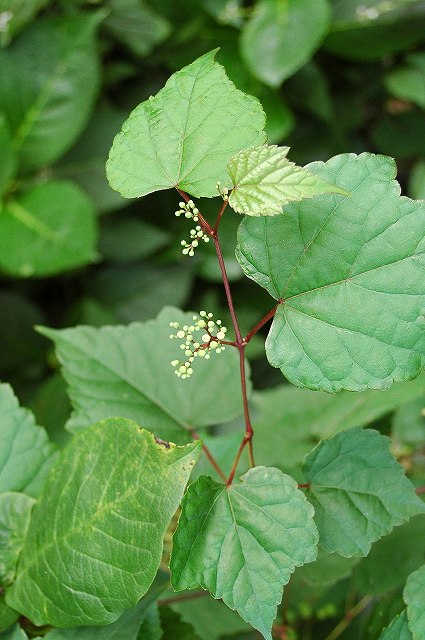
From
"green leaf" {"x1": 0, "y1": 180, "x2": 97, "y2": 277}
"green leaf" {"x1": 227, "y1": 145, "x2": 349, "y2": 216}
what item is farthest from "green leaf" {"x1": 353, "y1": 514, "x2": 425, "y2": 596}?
"green leaf" {"x1": 0, "y1": 180, "x2": 97, "y2": 277}

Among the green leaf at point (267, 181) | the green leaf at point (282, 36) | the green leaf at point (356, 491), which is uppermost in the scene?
the green leaf at point (267, 181)

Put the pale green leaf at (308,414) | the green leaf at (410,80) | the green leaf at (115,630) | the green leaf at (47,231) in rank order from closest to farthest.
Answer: the green leaf at (115,630) → the pale green leaf at (308,414) → the green leaf at (47,231) → the green leaf at (410,80)

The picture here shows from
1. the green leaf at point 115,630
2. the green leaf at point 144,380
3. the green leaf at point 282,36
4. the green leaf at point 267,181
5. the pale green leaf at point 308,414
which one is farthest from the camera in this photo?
the green leaf at point 282,36

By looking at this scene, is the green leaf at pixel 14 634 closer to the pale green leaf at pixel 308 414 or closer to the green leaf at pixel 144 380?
the green leaf at pixel 144 380

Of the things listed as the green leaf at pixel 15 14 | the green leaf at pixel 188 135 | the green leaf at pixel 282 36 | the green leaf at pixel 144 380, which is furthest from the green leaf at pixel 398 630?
the green leaf at pixel 15 14

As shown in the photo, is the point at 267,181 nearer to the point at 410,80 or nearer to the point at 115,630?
the point at 115,630

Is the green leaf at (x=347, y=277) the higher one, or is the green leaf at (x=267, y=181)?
the green leaf at (x=267, y=181)

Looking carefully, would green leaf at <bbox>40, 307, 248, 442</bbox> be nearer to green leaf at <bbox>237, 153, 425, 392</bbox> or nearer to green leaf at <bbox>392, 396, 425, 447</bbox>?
green leaf at <bbox>237, 153, 425, 392</bbox>
